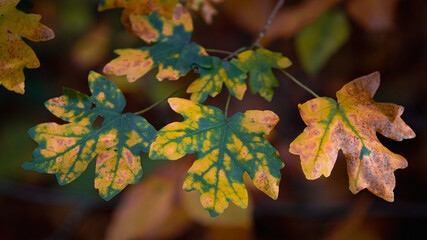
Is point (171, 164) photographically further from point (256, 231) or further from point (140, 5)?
point (256, 231)

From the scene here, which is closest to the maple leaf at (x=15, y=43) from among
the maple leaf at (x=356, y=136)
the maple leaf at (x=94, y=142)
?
the maple leaf at (x=94, y=142)

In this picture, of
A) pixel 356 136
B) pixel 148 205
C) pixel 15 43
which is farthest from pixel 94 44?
pixel 356 136

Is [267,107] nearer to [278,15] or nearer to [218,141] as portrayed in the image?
[278,15]

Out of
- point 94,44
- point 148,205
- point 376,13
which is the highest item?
point 376,13

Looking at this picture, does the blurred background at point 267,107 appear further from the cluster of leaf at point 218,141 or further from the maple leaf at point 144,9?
the cluster of leaf at point 218,141

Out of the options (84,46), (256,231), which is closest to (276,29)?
(84,46)

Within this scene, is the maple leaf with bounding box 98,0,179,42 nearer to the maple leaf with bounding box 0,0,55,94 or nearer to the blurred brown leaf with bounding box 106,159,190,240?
the maple leaf with bounding box 0,0,55,94
